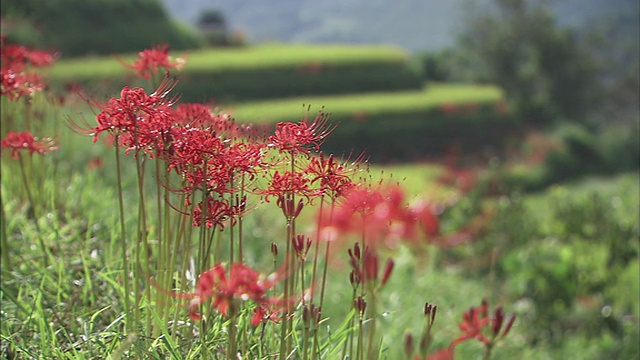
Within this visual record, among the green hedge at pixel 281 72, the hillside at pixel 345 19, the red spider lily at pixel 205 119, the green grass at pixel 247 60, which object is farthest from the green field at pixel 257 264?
the hillside at pixel 345 19

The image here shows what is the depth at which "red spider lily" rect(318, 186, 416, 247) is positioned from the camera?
1335 mm

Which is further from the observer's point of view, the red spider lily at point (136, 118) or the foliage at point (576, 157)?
the foliage at point (576, 157)

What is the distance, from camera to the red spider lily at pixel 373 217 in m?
1.33

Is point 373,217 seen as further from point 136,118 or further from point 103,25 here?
point 103,25

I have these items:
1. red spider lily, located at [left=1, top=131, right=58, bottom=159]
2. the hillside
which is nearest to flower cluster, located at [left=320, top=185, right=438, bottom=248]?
red spider lily, located at [left=1, top=131, right=58, bottom=159]

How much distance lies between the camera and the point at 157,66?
2.04m

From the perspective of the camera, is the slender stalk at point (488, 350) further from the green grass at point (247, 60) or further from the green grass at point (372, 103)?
the green grass at point (247, 60)

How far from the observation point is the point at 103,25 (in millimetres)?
18828

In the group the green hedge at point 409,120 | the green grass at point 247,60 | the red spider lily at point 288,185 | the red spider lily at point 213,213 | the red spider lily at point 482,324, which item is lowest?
the green hedge at point 409,120

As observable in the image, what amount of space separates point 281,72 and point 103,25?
459cm

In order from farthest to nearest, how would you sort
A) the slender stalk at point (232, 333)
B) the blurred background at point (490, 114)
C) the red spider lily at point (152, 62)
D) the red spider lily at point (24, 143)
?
the blurred background at point (490, 114) → the red spider lily at point (24, 143) → the red spider lily at point (152, 62) → the slender stalk at point (232, 333)

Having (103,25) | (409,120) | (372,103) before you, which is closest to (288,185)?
(372,103)

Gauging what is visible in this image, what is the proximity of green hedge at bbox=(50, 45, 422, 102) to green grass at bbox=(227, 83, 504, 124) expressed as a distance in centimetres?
38

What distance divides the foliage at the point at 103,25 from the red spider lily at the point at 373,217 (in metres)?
15.8
